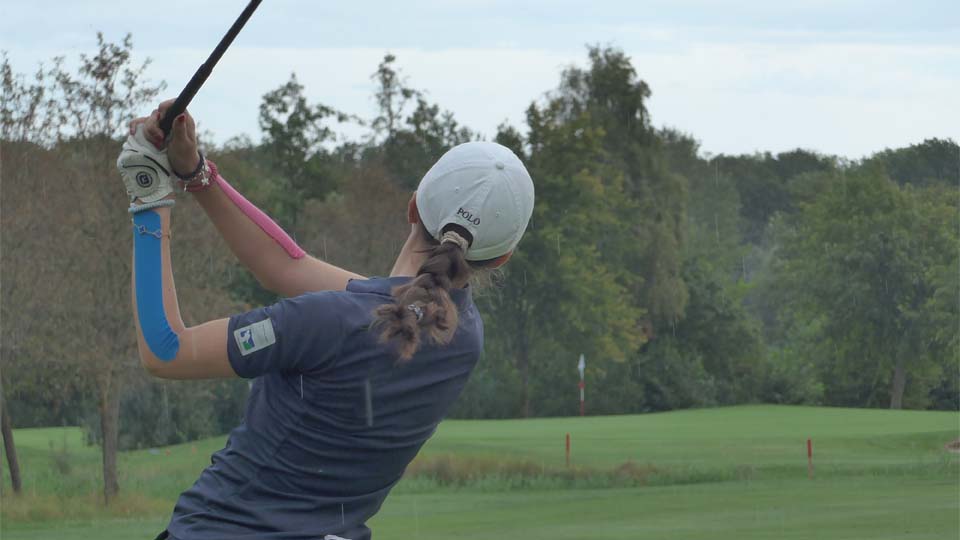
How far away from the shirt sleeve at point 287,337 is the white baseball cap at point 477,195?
33 centimetres

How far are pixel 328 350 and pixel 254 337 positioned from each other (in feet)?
0.46

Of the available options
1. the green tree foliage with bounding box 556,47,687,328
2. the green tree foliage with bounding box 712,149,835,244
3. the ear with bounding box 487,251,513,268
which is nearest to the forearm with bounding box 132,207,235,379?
the ear with bounding box 487,251,513,268

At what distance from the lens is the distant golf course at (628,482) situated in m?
18.9

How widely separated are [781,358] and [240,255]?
75060 mm

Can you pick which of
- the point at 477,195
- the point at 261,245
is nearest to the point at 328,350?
the point at 477,195

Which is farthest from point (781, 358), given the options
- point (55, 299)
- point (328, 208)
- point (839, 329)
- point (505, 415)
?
point (55, 299)

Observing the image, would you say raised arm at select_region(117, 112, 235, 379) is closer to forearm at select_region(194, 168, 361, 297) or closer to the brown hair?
the brown hair

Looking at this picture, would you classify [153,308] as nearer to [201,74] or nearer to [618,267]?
[201,74]

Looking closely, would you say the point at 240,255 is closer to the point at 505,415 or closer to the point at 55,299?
the point at 55,299

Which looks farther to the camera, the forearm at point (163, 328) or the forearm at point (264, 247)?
the forearm at point (264, 247)

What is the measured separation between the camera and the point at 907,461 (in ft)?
106

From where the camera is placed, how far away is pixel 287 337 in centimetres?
252

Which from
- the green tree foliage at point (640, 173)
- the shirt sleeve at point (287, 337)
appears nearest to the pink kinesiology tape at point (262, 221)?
the shirt sleeve at point (287, 337)

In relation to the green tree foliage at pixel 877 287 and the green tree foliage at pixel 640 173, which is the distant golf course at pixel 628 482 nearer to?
the green tree foliage at pixel 877 287
